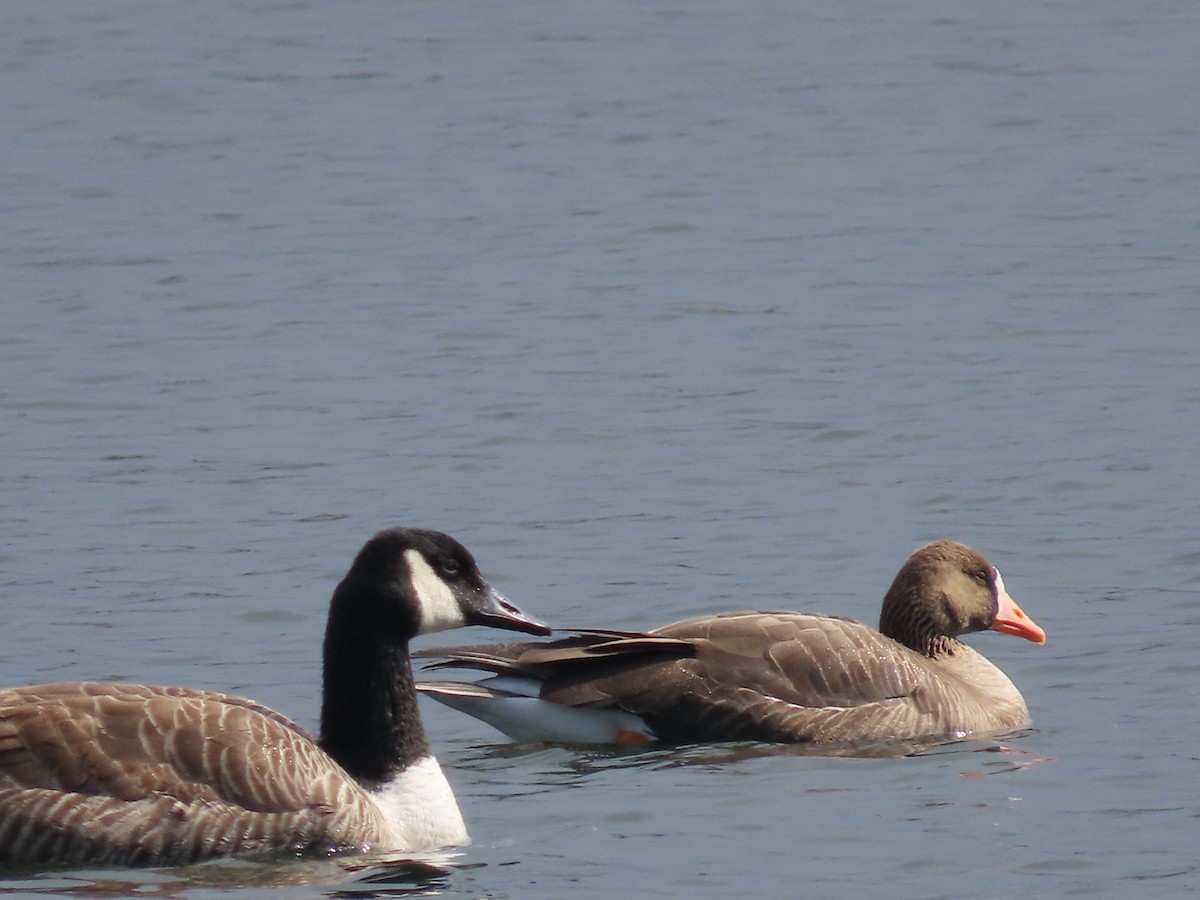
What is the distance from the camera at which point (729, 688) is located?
1287 centimetres

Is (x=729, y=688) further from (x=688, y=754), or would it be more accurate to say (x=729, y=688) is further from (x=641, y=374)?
(x=641, y=374)

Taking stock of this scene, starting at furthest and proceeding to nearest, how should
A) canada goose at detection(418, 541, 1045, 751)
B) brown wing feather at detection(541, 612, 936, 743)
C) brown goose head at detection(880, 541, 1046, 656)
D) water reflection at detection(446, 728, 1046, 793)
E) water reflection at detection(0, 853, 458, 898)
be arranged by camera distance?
brown goose head at detection(880, 541, 1046, 656), brown wing feather at detection(541, 612, 936, 743), canada goose at detection(418, 541, 1045, 751), water reflection at detection(446, 728, 1046, 793), water reflection at detection(0, 853, 458, 898)

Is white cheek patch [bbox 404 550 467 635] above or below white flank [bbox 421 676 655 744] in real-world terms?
above

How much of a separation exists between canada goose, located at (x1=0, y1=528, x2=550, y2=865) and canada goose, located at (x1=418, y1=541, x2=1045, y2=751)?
165cm

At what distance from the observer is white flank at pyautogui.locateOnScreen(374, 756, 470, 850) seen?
10.6 m

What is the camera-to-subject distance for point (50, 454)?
18.4 meters

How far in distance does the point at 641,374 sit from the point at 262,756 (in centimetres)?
1088

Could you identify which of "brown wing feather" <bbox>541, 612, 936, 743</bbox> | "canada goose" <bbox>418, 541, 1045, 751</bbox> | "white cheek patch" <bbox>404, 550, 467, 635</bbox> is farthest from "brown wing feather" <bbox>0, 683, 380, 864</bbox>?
"brown wing feather" <bbox>541, 612, 936, 743</bbox>

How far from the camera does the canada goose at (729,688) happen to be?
1271 centimetres

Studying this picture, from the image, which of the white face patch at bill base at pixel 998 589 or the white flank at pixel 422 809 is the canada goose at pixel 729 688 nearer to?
the white face patch at bill base at pixel 998 589

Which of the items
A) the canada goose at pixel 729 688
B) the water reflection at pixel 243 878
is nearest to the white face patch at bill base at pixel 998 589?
the canada goose at pixel 729 688

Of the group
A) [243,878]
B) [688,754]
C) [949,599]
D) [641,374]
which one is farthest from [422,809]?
[641,374]

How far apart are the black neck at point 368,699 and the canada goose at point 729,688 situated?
62.5 inches

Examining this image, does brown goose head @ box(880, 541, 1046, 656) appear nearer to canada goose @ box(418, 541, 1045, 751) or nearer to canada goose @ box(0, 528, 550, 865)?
canada goose @ box(418, 541, 1045, 751)
